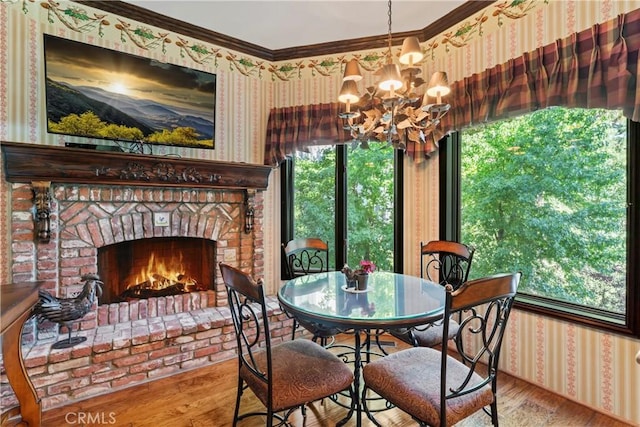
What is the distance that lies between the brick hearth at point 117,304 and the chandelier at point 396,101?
1.57 metres

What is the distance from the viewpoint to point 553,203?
218 cm

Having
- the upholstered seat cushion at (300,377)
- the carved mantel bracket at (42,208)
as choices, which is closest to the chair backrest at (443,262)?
the upholstered seat cushion at (300,377)

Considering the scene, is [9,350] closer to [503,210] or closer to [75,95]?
[75,95]

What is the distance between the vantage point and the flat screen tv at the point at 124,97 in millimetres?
2244

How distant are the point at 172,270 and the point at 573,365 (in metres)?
3.18

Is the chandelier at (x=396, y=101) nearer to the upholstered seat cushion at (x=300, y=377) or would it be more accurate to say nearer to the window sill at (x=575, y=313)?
the upholstered seat cushion at (x=300, y=377)

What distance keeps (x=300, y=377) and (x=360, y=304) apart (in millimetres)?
464

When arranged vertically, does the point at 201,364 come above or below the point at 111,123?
below

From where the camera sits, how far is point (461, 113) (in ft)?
7.95

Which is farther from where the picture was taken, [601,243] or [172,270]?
[172,270]

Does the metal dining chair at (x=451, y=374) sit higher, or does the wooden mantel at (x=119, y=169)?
the wooden mantel at (x=119, y=169)

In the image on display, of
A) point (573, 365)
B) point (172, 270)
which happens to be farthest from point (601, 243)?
point (172, 270)

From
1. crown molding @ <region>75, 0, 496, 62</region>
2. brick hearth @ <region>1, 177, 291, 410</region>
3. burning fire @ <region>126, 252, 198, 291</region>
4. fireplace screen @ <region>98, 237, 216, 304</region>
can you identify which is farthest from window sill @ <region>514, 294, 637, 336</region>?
burning fire @ <region>126, 252, 198, 291</region>

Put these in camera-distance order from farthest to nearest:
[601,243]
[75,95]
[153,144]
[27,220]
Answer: [153,144] < [75,95] < [27,220] < [601,243]
